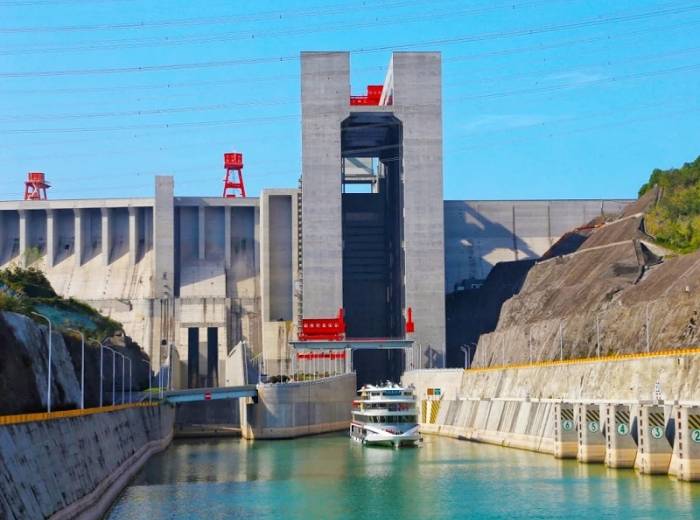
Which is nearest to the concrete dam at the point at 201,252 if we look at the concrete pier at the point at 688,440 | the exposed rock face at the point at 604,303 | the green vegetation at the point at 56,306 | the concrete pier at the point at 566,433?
the green vegetation at the point at 56,306

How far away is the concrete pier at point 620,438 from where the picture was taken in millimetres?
64312

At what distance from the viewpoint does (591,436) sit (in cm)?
7006

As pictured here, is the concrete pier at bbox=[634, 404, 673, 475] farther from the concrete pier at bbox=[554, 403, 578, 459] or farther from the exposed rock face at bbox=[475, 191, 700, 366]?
the exposed rock face at bbox=[475, 191, 700, 366]

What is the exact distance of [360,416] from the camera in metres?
104

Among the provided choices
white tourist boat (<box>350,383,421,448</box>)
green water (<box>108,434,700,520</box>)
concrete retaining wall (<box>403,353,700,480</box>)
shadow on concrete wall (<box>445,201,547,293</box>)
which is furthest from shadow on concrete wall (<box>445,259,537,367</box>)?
green water (<box>108,434,700,520</box>)

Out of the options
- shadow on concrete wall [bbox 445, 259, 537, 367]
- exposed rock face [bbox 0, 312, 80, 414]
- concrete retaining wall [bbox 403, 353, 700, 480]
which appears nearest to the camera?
exposed rock face [bbox 0, 312, 80, 414]

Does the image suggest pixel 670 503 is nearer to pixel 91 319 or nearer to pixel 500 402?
pixel 500 402

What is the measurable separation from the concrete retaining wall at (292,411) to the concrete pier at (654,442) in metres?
57.9

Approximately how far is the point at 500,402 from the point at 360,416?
46.3 ft

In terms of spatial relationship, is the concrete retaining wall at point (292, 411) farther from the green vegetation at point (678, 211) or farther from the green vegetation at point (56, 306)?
the green vegetation at point (678, 211)

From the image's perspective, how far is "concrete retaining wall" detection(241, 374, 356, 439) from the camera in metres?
114

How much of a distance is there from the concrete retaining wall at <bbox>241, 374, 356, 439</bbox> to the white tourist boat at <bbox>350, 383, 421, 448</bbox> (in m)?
15.7

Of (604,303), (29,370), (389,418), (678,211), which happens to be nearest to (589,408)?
(389,418)

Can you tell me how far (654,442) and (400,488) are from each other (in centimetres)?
1402
